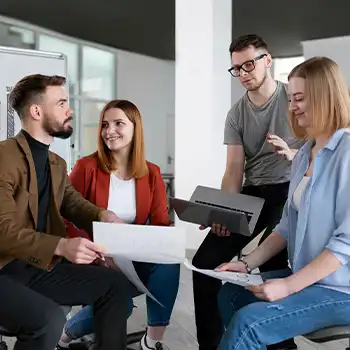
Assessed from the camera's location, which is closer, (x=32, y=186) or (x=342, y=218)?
(x=342, y=218)

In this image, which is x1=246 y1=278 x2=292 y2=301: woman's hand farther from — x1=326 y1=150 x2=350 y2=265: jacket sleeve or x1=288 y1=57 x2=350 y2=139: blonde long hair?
x1=288 y1=57 x2=350 y2=139: blonde long hair

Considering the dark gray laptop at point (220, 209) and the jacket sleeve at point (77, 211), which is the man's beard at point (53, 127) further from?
the dark gray laptop at point (220, 209)

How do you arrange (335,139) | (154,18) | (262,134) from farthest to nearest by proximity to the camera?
(154,18)
(262,134)
(335,139)

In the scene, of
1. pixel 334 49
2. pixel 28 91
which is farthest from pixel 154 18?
pixel 28 91

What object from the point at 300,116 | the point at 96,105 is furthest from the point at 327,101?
the point at 96,105

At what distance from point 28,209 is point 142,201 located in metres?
0.61

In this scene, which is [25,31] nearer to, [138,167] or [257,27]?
[257,27]

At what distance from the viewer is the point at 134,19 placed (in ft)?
24.9

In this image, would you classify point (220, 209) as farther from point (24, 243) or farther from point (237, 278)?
point (24, 243)

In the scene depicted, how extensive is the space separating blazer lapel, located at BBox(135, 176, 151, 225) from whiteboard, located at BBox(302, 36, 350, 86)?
3629 millimetres

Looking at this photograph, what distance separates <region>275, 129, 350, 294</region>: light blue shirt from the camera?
1.33 meters

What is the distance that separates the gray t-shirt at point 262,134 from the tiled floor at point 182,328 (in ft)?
2.93

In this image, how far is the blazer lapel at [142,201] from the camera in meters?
Result: 2.18

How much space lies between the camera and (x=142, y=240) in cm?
150
